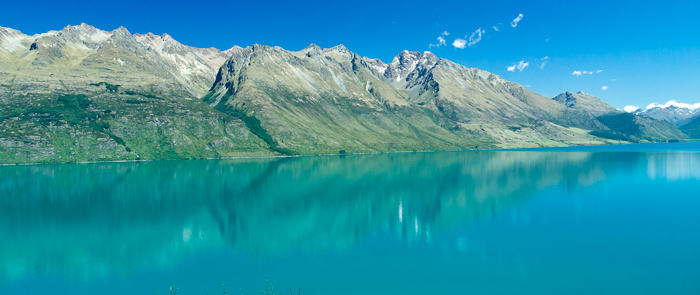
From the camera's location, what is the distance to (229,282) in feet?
156

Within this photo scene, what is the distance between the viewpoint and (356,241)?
6450cm

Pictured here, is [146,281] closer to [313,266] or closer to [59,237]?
[313,266]

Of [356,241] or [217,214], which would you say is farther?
[217,214]

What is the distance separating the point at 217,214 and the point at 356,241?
38733 millimetres

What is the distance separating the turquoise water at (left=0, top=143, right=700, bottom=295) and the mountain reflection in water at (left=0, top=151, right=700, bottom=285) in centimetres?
45

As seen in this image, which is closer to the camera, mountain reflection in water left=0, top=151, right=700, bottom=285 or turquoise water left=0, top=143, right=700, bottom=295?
turquoise water left=0, top=143, right=700, bottom=295

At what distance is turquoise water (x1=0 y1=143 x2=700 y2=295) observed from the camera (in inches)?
1836

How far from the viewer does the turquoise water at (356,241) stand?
46.6m

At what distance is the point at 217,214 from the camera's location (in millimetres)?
87062

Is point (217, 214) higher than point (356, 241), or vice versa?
point (217, 214)

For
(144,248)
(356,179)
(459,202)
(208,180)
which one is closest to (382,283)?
(144,248)

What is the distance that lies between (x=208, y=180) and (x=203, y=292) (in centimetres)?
11724

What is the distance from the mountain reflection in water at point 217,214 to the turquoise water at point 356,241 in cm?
45

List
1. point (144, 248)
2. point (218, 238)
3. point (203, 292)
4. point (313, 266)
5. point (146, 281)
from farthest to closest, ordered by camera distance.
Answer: point (218, 238)
point (144, 248)
point (313, 266)
point (146, 281)
point (203, 292)
